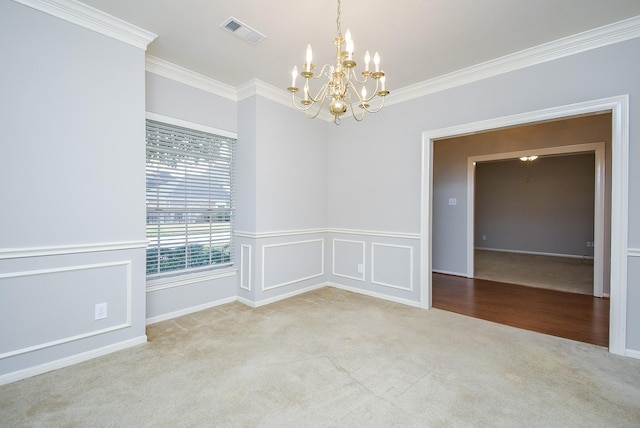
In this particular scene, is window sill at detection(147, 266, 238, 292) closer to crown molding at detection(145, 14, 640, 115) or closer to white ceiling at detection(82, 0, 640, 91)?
crown molding at detection(145, 14, 640, 115)

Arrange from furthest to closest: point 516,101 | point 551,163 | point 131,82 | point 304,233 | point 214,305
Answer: point 551,163, point 304,233, point 214,305, point 516,101, point 131,82

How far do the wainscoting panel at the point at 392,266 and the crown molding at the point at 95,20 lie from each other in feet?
11.5

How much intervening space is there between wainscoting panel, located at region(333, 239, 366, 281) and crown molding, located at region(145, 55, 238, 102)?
2.58 metres

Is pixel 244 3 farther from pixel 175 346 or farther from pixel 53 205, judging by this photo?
pixel 175 346

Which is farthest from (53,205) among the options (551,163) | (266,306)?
(551,163)

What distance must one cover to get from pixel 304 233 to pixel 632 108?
142 inches

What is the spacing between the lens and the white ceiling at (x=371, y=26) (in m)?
2.26

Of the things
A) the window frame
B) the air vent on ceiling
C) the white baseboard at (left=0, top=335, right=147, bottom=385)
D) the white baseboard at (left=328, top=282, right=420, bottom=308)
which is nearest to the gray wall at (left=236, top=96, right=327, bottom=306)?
the window frame

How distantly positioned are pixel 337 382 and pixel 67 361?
2.12 m

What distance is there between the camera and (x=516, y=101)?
3016 millimetres

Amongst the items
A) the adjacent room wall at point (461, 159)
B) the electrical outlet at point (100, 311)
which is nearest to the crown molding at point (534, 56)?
the adjacent room wall at point (461, 159)

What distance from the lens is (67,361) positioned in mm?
2301

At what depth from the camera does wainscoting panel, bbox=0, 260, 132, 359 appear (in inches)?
82.4

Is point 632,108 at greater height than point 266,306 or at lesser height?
greater
